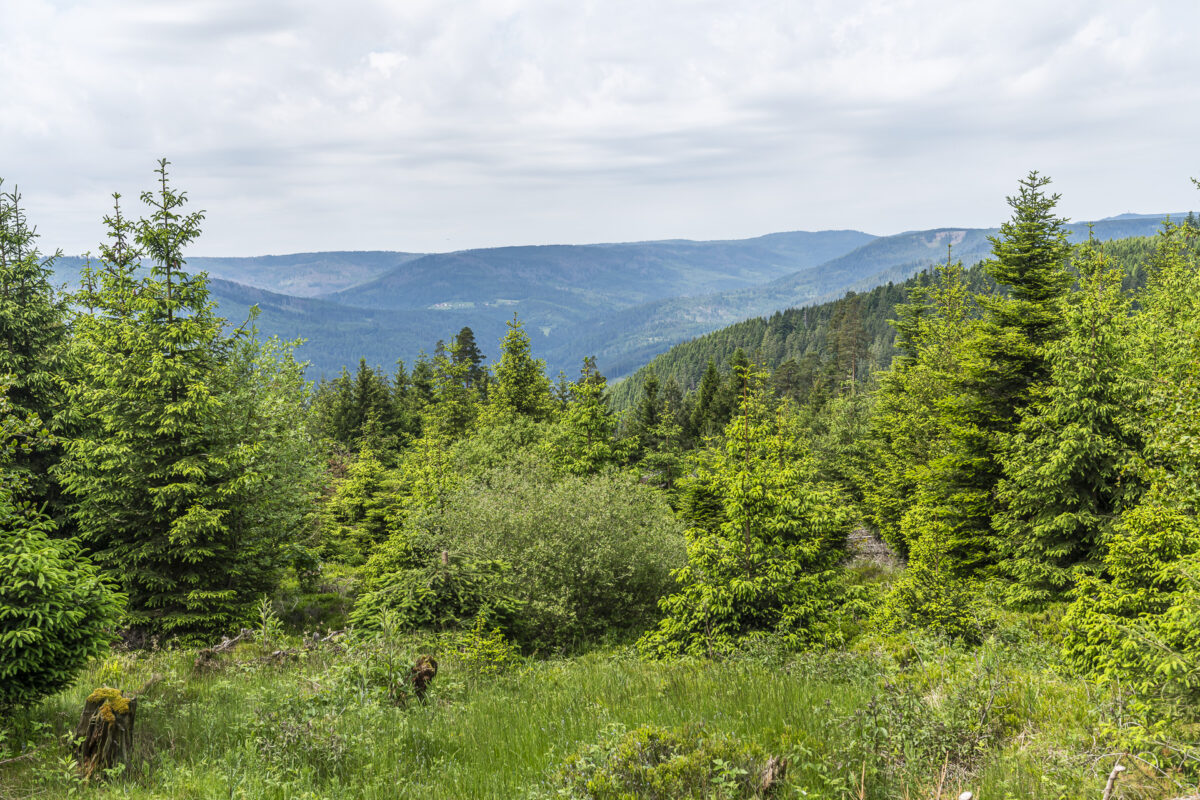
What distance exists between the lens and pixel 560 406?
4700 cm

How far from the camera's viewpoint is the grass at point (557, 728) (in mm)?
4570

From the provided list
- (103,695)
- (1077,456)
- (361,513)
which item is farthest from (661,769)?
(361,513)

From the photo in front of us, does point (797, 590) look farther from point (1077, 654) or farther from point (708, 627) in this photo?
point (1077, 654)

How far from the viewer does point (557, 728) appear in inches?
234

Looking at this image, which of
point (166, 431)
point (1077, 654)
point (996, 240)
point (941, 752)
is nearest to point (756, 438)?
point (1077, 654)

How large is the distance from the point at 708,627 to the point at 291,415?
63.9 ft

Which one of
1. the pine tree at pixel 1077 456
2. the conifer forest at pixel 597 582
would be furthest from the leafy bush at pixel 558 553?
the pine tree at pixel 1077 456

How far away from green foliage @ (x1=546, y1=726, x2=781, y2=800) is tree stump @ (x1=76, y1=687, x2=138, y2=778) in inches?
157

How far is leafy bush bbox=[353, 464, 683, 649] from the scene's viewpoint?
56.3 feet

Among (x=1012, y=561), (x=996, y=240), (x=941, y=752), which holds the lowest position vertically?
(x=1012, y=561)

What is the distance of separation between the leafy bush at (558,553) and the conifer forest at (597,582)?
0.45 feet

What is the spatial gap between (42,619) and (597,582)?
541 inches

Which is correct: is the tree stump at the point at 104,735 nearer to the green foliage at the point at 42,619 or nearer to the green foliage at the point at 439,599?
the green foliage at the point at 42,619

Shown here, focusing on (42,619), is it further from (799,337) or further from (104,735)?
(799,337)
